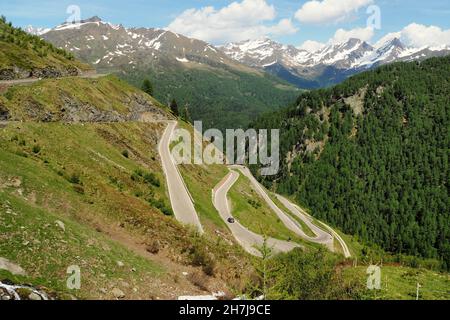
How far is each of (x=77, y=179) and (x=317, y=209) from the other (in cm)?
17147

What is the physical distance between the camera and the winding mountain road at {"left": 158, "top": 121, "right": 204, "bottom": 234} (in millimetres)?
51812

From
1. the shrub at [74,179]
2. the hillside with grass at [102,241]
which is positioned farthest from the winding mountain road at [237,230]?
the shrub at [74,179]

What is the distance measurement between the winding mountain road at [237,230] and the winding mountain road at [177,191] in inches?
375

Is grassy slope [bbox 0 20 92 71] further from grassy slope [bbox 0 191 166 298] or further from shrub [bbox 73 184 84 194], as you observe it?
grassy slope [bbox 0 191 166 298]

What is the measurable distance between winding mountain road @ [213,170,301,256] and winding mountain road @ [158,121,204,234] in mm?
9524

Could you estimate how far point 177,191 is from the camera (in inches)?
2430

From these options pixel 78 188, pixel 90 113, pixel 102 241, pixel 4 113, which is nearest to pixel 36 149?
pixel 78 188

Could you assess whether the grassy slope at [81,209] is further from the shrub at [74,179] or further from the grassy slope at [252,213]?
the grassy slope at [252,213]

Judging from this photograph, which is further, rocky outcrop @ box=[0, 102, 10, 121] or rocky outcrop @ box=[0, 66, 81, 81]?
rocky outcrop @ box=[0, 66, 81, 81]

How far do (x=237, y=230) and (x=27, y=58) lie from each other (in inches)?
1851

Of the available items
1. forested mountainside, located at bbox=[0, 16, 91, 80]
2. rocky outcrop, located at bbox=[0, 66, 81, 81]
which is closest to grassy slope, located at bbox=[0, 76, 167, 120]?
rocky outcrop, located at bbox=[0, 66, 81, 81]

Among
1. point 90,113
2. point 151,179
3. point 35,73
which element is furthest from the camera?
point 35,73

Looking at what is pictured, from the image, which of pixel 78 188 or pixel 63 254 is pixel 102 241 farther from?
pixel 78 188

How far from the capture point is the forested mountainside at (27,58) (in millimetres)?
64625
